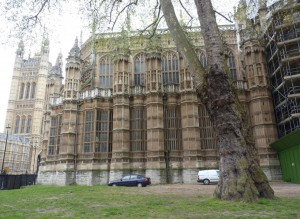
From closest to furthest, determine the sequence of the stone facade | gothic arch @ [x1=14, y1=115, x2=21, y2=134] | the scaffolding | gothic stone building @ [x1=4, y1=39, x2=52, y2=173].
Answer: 1. the scaffolding
2. the stone facade
3. gothic stone building @ [x1=4, y1=39, x2=52, y2=173]
4. gothic arch @ [x1=14, y1=115, x2=21, y2=134]

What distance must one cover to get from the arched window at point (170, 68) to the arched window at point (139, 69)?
8.68 ft

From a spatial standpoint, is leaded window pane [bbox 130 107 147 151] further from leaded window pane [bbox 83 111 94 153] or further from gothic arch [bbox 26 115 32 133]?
gothic arch [bbox 26 115 32 133]

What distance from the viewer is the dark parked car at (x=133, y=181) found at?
2511cm

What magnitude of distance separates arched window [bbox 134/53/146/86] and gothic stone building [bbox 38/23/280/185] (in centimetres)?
375

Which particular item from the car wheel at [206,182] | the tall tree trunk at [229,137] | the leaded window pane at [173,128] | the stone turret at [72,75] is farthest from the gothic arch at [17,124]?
the tall tree trunk at [229,137]

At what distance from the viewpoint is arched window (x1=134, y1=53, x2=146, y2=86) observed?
116 ft

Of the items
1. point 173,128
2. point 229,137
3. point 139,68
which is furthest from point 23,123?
point 229,137

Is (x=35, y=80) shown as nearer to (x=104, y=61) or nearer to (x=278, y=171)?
(x=104, y=61)

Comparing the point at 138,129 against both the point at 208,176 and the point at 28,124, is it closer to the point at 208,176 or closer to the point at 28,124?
the point at 208,176

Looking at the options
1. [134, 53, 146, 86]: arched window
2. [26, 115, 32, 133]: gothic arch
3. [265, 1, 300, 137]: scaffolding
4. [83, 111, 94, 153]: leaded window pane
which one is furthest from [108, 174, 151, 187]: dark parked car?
[26, 115, 32, 133]: gothic arch

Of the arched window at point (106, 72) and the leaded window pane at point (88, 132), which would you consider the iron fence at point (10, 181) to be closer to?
the leaded window pane at point (88, 132)

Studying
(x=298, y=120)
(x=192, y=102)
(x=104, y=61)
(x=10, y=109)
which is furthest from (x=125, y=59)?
(x=10, y=109)

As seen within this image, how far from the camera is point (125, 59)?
31688 millimetres

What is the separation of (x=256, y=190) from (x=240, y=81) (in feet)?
78.6
